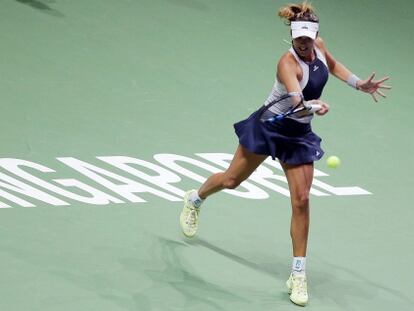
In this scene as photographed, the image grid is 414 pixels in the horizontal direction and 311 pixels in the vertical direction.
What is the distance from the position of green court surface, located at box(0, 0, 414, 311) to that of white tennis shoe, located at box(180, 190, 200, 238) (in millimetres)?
84

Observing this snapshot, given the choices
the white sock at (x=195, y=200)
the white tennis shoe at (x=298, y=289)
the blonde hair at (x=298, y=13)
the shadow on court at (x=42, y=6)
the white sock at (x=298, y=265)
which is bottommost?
the white tennis shoe at (x=298, y=289)

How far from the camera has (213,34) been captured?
14.5m

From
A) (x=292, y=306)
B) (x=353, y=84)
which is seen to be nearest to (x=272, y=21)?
(x=353, y=84)

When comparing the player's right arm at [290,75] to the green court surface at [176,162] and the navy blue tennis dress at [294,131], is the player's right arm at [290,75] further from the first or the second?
the green court surface at [176,162]

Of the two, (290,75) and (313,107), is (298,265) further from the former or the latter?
(290,75)

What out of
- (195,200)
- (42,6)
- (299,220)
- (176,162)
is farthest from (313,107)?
(42,6)

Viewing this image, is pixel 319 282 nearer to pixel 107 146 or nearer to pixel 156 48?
pixel 107 146

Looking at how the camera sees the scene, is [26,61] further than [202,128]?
Yes

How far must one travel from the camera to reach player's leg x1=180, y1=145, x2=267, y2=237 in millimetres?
9523

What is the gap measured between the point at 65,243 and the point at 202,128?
293 cm

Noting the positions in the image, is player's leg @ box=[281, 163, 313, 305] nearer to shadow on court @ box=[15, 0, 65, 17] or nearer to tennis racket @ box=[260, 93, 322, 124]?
tennis racket @ box=[260, 93, 322, 124]

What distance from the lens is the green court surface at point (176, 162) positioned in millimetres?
9234

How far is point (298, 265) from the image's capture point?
921 cm

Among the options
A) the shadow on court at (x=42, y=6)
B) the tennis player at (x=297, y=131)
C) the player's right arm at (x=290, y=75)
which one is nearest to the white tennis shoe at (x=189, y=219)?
the tennis player at (x=297, y=131)
